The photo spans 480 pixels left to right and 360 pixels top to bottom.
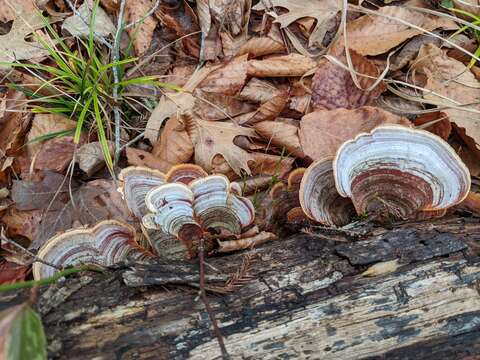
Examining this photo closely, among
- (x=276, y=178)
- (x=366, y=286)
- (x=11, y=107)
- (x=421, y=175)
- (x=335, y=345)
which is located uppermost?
(x=11, y=107)

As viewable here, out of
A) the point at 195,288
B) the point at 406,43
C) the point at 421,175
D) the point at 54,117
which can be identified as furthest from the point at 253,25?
the point at 195,288

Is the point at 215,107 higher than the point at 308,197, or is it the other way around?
the point at 215,107

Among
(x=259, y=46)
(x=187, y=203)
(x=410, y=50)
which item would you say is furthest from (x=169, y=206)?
(x=410, y=50)

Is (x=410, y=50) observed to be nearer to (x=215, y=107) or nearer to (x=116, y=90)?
(x=215, y=107)

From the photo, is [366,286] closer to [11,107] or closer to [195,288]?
[195,288]

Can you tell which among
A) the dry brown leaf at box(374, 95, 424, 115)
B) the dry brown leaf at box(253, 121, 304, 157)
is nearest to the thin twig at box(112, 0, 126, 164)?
the dry brown leaf at box(253, 121, 304, 157)

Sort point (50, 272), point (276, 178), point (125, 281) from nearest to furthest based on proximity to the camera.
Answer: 1. point (125, 281)
2. point (50, 272)
3. point (276, 178)
